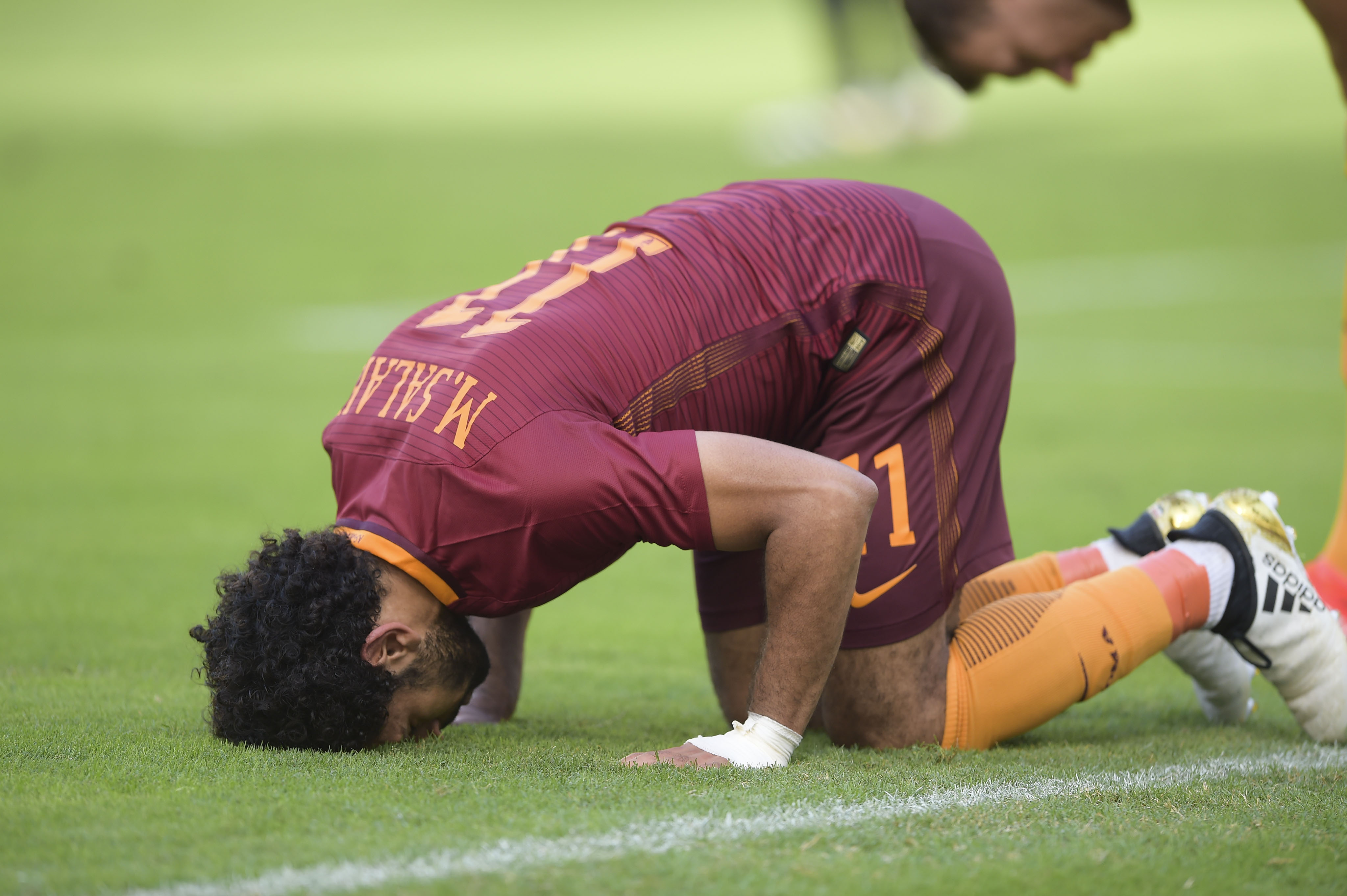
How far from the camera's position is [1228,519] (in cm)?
295

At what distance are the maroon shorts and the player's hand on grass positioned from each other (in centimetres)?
41

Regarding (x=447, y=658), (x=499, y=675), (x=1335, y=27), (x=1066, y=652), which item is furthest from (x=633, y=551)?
(x=1335, y=27)

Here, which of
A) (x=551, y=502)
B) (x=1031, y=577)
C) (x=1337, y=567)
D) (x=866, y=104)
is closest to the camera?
(x=551, y=502)

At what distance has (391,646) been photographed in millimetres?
2453

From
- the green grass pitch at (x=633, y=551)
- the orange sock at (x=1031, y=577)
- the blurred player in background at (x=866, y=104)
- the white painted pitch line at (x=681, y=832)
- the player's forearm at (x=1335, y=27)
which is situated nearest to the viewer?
the white painted pitch line at (x=681, y=832)

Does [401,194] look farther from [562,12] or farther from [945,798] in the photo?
[562,12]

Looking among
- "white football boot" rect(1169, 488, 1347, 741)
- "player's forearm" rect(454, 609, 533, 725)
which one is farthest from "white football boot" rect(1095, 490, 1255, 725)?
"player's forearm" rect(454, 609, 533, 725)

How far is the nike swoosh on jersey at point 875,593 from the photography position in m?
2.79

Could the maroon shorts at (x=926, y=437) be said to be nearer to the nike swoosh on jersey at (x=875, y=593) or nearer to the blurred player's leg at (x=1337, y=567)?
the nike swoosh on jersey at (x=875, y=593)

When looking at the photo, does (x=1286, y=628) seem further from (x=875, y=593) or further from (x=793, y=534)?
(x=793, y=534)

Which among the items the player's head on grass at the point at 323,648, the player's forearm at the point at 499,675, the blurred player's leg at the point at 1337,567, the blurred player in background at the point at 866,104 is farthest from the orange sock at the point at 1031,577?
the blurred player in background at the point at 866,104

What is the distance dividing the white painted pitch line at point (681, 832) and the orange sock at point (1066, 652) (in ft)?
0.82

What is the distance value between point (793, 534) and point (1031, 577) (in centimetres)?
111

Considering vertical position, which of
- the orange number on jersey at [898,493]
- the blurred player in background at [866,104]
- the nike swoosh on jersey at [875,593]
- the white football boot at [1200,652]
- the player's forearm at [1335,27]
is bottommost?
the white football boot at [1200,652]
